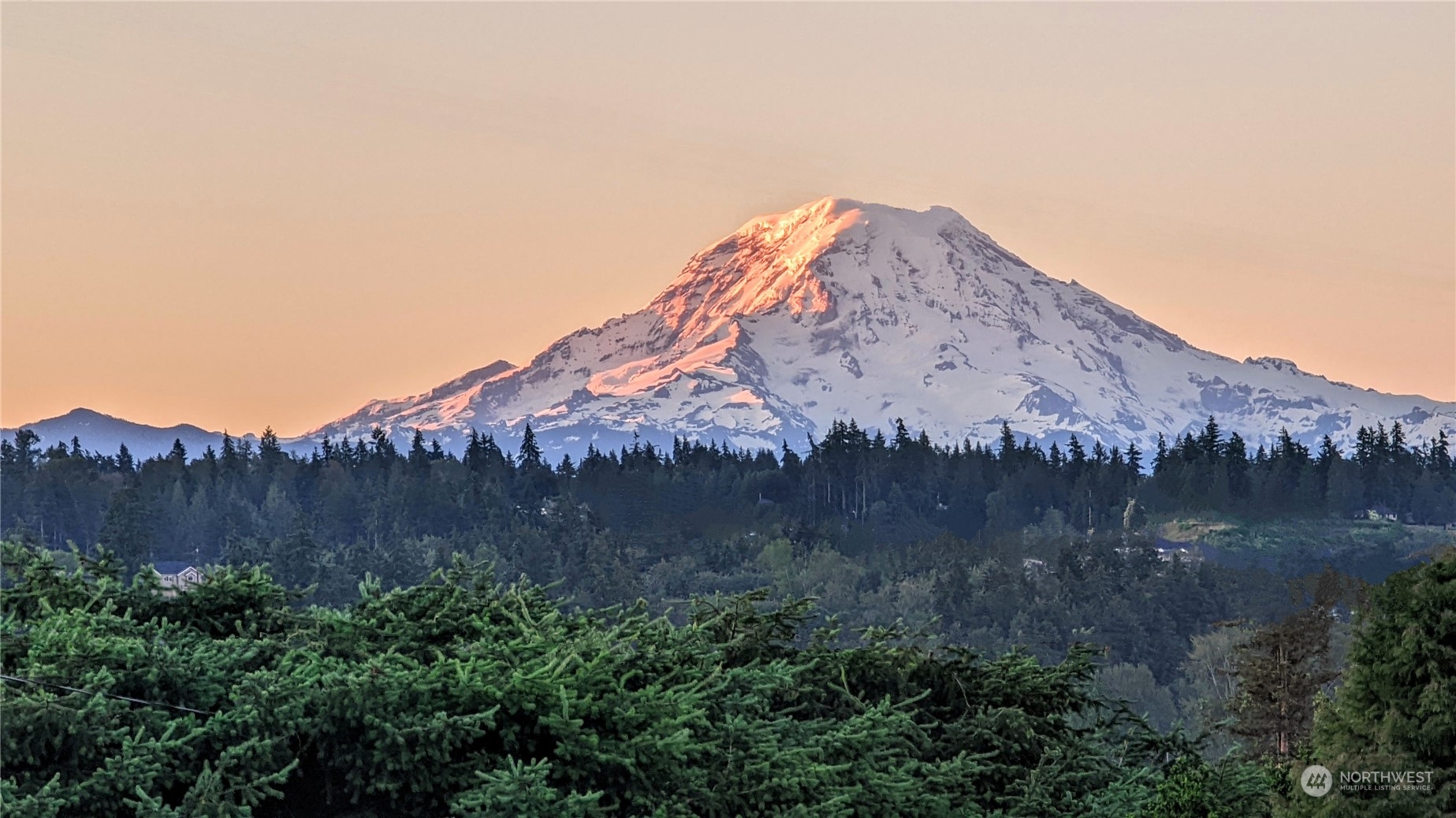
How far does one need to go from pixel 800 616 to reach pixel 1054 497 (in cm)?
13983

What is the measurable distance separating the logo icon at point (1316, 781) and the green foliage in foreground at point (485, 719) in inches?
56.0

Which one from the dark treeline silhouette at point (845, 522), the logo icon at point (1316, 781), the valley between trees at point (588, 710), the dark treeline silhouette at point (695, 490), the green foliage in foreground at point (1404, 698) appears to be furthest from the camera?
the dark treeline silhouette at point (695, 490)

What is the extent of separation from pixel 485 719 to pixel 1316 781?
513 centimetres

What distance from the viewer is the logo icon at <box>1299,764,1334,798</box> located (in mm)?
10586

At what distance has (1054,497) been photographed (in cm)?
15238

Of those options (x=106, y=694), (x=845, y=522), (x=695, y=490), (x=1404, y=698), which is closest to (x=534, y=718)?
(x=106, y=694)

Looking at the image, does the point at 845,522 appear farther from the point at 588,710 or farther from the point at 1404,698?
the point at 1404,698

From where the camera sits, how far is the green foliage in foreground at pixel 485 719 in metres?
10.2

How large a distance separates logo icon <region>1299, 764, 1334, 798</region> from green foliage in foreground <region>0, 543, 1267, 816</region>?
142 centimetres

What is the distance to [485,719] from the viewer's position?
1069 centimetres

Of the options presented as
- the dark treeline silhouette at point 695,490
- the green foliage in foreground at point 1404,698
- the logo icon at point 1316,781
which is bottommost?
the logo icon at point 1316,781

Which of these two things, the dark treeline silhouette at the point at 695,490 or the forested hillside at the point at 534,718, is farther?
the dark treeline silhouette at the point at 695,490

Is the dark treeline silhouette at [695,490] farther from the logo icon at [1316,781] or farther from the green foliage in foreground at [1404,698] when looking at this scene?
the green foliage in foreground at [1404,698]

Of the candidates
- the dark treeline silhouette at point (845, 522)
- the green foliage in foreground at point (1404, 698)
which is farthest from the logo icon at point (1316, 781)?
the dark treeline silhouette at point (845, 522)
